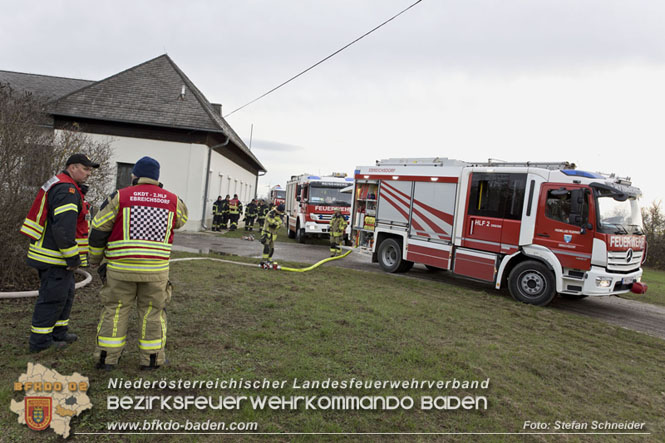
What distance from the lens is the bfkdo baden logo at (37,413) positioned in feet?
9.61

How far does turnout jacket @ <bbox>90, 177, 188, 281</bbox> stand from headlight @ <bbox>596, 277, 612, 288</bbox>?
24.9 feet

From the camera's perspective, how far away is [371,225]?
12820 mm

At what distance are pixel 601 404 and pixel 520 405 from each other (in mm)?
918

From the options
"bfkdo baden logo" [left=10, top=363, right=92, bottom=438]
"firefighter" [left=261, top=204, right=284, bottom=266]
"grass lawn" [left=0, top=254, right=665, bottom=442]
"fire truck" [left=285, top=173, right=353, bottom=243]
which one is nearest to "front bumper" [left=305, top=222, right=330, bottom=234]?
"fire truck" [left=285, top=173, right=353, bottom=243]

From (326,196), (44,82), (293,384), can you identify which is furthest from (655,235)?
(44,82)

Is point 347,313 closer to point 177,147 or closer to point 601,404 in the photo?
point 601,404

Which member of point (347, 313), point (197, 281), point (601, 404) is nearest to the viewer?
point (601, 404)

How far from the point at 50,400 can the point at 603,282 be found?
849cm

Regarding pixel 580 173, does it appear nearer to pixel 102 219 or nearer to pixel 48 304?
pixel 102 219

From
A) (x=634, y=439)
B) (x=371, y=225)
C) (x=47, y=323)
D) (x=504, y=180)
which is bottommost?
(x=634, y=439)

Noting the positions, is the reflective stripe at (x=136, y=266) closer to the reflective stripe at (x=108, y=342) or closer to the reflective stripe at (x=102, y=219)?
the reflective stripe at (x=102, y=219)

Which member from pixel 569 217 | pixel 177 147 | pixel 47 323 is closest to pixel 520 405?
pixel 47 323

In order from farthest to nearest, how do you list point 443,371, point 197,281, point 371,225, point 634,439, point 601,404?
1. point 371,225
2. point 197,281
3. point 443,371
4. point 601,404
5. point 634,439

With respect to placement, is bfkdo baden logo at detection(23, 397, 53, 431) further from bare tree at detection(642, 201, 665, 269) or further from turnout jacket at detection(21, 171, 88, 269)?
bare tree at detection(642, 201, 665, 269)
